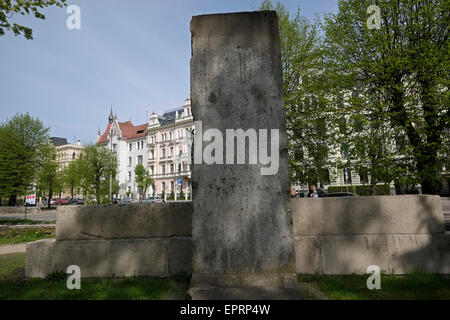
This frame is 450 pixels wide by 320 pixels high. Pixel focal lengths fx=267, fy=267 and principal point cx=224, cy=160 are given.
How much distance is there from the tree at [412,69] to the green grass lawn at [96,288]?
1088 cm

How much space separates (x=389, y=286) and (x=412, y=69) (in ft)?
36.4

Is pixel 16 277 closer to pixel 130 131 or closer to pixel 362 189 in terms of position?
pixel 362 189

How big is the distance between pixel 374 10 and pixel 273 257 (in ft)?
45.6

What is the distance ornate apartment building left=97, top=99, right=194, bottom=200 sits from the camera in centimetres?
5703

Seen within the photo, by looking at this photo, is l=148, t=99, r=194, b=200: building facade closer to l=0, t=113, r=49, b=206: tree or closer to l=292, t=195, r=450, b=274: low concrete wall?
l=0, t=113, r=49, b=206: tree

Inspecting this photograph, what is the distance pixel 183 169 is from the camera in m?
56.4

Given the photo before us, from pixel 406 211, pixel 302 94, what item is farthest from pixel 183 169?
pixel 406 211

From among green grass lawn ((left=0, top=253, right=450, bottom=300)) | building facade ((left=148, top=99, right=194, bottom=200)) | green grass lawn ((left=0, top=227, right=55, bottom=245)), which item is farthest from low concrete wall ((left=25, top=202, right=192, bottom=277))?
building facade ((left=148, top=99, right=194, bottom=200))

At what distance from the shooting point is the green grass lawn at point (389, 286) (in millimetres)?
3072

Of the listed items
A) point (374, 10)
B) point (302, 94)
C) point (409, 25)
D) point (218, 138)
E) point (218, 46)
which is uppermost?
point (374, 10)

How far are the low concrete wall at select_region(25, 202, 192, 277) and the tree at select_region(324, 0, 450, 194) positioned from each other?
1041 cm
